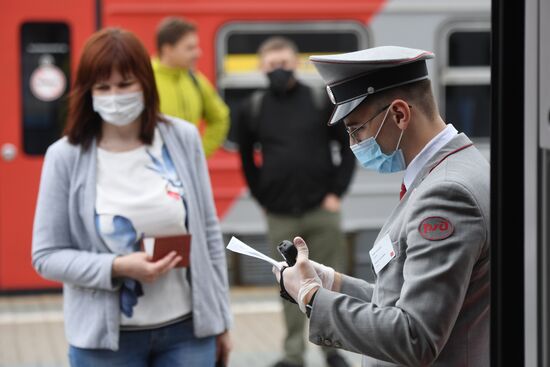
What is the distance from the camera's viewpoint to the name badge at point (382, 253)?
212 cm

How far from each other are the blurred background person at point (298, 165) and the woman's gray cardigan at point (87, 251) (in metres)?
2.92

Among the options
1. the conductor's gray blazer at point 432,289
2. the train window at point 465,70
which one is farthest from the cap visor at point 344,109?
the train window at point 465,70

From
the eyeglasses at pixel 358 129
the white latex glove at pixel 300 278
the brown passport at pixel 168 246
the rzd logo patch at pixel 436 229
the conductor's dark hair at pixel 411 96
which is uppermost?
the conductor's dark hair at pixel 411 96

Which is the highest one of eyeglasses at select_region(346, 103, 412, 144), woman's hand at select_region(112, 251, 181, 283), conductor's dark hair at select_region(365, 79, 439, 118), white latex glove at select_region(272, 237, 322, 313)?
conductor's dark hair at select_region(365, 79, 439, 118)

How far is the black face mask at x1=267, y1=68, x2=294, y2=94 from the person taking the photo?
6402mm

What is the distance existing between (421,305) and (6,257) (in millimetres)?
6817

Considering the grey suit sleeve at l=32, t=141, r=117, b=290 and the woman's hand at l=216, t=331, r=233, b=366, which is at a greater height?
the grey suit sleeve at l=32, t=141, r=117, b=290

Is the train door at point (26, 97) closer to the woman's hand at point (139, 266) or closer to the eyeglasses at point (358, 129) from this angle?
the woman's hand at point (139, 266)

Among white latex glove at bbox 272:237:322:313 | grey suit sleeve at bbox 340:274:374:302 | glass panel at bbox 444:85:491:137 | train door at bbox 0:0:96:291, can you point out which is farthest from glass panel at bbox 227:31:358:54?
white latex glove at bbox 272:237:322:313

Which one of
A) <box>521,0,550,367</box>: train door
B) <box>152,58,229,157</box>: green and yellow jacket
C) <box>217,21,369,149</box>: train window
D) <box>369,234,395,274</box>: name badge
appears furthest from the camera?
<box>217,21,369,149</box>: train window

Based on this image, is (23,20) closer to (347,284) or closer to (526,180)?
(347,284)

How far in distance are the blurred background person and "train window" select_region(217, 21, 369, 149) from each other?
7.21 feet

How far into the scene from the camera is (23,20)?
8438 millimetres

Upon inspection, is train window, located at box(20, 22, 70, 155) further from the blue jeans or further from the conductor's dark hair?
the conductor's dark hair
